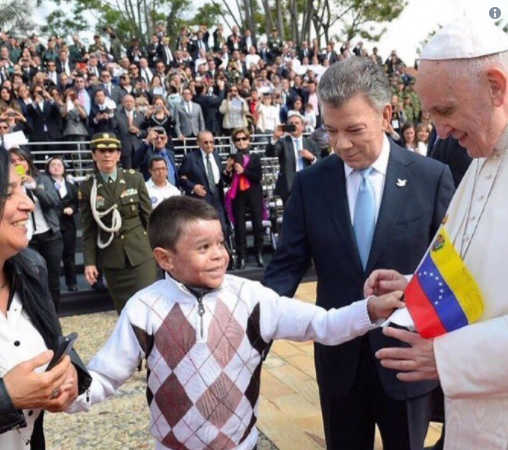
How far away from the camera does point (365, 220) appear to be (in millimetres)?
2068

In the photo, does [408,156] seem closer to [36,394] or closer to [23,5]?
[36,394]

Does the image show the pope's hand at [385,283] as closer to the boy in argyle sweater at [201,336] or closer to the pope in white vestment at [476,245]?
the boy in argyle sweater at [201,336]

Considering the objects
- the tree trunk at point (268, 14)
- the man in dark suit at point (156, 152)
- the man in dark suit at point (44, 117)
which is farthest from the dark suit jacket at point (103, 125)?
the tree trunk at point (268, 14)

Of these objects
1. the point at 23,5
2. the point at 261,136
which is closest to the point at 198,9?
the point at 23,5

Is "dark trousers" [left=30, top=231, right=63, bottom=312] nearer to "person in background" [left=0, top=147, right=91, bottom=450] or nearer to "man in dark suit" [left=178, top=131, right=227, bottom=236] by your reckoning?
"man in dark suit" [left=178, top=131, right=227, bottom=236]

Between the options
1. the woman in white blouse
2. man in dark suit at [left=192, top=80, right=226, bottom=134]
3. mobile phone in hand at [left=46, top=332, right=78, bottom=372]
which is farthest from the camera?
the woman in white blouse

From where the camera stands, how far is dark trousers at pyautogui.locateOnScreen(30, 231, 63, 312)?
5.92 m

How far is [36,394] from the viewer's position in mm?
1509

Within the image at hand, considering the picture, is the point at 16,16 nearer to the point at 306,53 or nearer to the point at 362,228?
the point at 306,53

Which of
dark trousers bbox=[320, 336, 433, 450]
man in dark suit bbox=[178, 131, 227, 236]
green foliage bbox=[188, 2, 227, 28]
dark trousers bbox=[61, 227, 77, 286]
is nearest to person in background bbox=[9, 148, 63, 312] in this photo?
dark trousers bbox=[61, 227, 77, 286]

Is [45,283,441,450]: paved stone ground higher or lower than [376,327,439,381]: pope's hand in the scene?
lower

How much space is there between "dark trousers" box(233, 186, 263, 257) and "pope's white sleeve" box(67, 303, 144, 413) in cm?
604

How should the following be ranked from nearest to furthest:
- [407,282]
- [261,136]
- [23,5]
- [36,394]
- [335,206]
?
1. [36,394]
2. [407,282]
3. [335,206]
4. [261,136]
5. [23,5]

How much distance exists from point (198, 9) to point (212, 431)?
33.3 m
